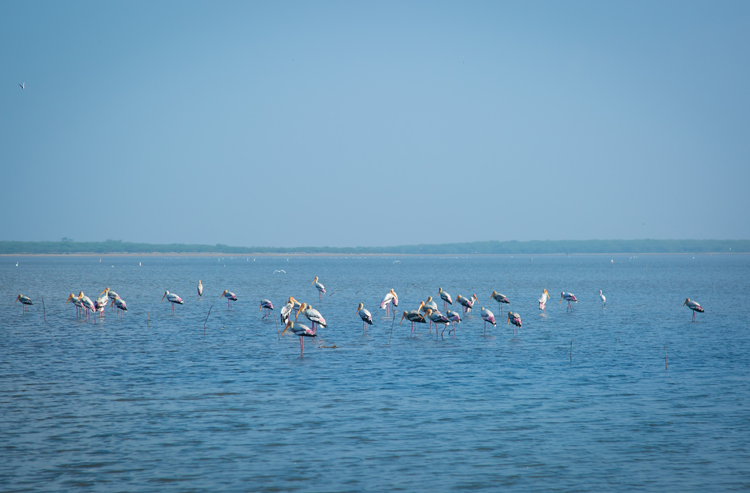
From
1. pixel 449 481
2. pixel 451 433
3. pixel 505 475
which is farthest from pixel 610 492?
pixel 451 433

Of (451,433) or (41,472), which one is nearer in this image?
(41,472)

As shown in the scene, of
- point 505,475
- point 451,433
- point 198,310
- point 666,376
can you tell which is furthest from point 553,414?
point 198,310

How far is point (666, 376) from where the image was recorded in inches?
628

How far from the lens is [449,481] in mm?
8984

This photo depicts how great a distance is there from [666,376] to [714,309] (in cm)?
2284

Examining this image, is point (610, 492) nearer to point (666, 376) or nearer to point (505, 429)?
point (505, 429)

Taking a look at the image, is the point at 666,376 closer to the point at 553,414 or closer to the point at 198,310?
the point at 553,414

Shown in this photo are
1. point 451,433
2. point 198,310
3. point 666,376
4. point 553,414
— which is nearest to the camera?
point 451,433

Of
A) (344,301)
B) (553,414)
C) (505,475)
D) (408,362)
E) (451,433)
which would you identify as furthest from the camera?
(344,301)

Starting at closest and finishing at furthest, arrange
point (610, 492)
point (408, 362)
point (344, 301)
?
1. point (610, 492)
2. point (408, 362)
3. point (344, 301)

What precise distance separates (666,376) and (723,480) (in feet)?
24.3

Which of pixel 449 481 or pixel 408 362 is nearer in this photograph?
pixel 449 481

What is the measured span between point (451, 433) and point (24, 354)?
14.3 m

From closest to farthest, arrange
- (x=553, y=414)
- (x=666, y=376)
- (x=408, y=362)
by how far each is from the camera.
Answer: (x=553, y=414) → (x=666, y=376) → (x=408, y=362)
